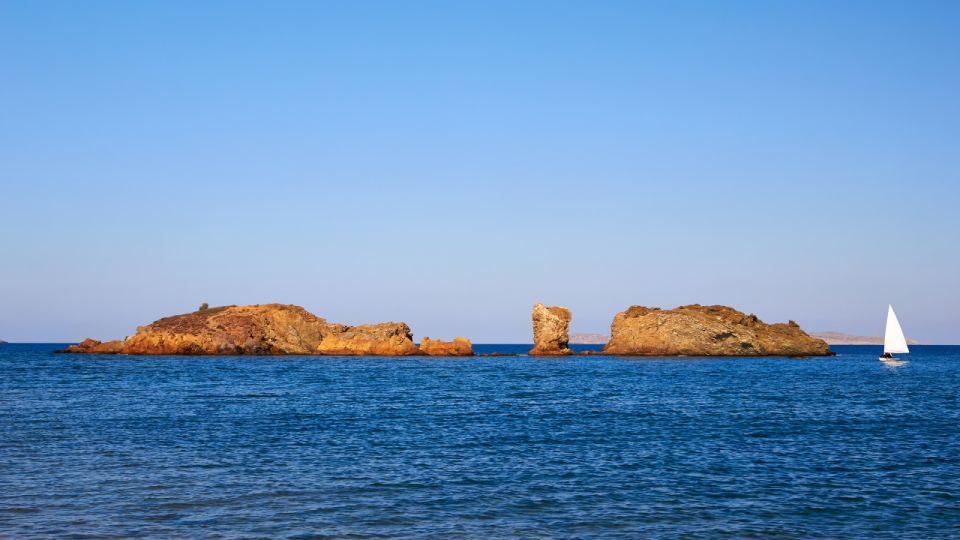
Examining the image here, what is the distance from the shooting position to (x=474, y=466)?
104 feet

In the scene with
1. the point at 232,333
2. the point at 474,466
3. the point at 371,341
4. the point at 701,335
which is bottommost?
the point at 474,466

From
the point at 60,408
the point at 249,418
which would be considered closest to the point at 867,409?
the point at 249,418

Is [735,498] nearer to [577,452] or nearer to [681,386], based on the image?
[577,452]

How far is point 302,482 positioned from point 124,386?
51073 millimetres

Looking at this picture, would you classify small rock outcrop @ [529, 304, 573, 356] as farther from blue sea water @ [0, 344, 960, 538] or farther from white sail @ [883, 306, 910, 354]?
blue sea water @ [0, 344, 960, 538]

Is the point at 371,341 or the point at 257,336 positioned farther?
the point at 371,341

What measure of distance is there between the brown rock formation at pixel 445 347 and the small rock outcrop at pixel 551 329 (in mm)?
15112

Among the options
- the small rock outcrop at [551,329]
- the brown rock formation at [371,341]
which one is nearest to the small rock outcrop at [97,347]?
the brown rock formation at [371,341]

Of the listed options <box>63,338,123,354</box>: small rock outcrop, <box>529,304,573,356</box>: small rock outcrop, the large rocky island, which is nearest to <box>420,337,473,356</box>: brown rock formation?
the large rocky island

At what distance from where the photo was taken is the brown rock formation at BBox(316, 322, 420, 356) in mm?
165750

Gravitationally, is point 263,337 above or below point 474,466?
above

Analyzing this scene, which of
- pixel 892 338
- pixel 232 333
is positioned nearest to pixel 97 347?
pixel 232 333

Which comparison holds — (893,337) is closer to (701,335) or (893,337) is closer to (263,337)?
(701,335)

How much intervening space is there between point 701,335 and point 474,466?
137636 millimetres
